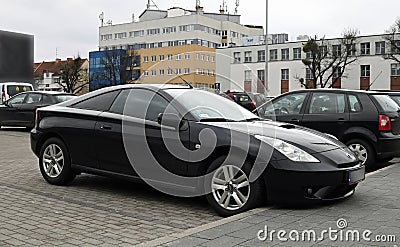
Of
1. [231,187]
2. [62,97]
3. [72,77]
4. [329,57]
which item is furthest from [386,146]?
[72,77]

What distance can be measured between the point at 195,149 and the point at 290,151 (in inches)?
43.7

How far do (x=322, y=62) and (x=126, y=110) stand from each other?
208ft

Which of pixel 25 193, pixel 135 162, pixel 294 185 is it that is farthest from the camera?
pixel 25 193

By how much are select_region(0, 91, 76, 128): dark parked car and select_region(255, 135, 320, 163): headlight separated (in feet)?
43.3

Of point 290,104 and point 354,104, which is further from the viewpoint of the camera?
point 290,104

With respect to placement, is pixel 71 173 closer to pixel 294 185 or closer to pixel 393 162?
pixel 294 185

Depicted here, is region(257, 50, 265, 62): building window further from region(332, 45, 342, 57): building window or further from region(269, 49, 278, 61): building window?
region(332, 45, 342, 57): building window

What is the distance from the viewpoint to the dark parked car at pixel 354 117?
9078mm

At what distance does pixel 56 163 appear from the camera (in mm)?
7602

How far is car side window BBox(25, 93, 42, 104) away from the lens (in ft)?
59.4

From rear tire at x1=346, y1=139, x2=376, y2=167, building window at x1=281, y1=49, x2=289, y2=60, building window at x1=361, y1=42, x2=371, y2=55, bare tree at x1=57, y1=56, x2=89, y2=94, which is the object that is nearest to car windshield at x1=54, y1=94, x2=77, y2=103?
rear tire at x1=346, y1=139, x2=376, y2=167

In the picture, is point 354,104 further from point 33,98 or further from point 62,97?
point 33,98

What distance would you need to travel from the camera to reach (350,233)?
474cm

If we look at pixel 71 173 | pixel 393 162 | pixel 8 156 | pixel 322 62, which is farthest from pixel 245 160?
pixel 322 62
